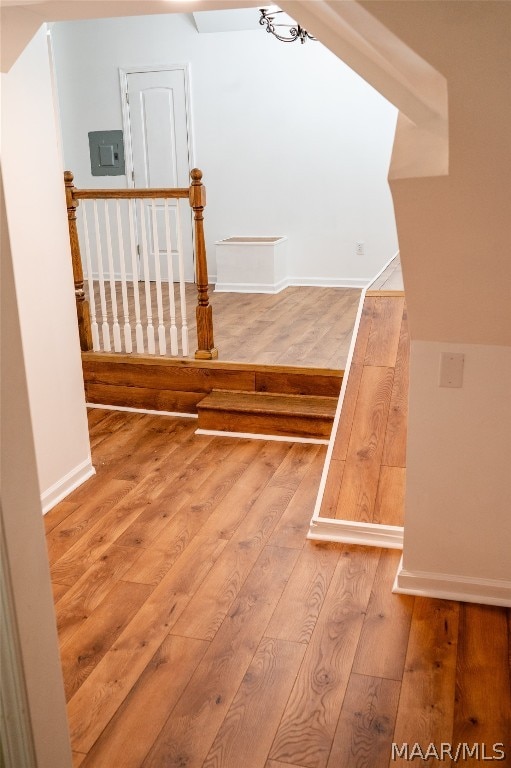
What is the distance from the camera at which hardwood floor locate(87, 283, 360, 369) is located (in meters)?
4.95

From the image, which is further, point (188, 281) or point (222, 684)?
point (188, 281)

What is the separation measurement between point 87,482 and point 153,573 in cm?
105

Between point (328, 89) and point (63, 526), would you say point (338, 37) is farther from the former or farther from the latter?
point (328, 89)

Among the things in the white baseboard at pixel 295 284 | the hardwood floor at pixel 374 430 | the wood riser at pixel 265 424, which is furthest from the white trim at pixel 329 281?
the hardwood floor at pixel 374 430

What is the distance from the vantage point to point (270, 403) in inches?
181

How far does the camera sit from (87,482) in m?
3.96

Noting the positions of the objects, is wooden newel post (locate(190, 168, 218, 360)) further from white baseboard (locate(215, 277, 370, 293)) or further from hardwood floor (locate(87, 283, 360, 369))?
white baseboard (locate(215, 277, 370, 293))

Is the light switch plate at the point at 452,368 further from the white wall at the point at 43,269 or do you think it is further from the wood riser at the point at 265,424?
the white wall at the point at 43,269

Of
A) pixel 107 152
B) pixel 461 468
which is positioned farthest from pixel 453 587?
pixel 107 152

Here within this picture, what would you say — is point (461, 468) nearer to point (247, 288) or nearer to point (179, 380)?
point (179, 380)

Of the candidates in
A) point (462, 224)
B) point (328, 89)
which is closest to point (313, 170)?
point (328, 89)

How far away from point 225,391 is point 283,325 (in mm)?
1119

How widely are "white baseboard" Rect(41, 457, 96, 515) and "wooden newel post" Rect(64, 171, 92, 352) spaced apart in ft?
4.24

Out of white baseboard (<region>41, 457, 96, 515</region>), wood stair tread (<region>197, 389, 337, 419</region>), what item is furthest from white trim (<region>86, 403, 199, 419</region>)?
white baseboard (<region>41, 457, 96, 515</region>)
